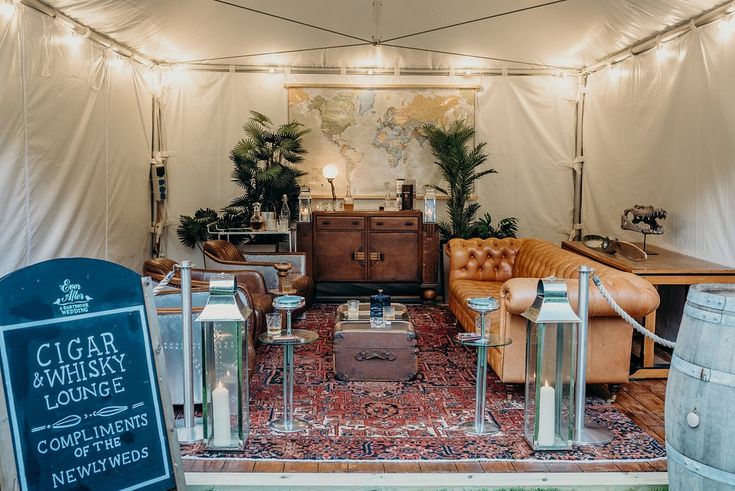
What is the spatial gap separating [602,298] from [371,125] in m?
5.62

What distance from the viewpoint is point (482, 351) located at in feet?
12.9

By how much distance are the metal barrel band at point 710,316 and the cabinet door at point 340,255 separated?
591cm

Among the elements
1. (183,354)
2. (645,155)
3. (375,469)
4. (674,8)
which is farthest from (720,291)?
(645,155)

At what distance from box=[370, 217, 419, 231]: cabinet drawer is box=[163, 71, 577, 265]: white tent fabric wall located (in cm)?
149

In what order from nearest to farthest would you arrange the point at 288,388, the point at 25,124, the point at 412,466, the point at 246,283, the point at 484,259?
the point at 412,466
the point at 288,388
the point at 25,124
the point at 246,283
the point at 484,259

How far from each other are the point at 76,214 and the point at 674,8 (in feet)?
18.4

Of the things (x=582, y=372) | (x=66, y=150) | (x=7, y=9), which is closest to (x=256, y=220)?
(x=66, y=150)

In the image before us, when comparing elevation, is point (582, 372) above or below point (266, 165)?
below

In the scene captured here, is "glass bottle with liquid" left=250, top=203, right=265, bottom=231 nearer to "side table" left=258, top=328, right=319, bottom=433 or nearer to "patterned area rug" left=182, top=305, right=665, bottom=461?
"patterned area rug" left=182, top=305, right=665, bottom=461

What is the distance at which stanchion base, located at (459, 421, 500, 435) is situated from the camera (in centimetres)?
396

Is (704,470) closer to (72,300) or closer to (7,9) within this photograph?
(72,300)

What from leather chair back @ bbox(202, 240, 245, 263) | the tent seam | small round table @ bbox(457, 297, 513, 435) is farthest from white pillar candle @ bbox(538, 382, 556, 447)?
the tent seam

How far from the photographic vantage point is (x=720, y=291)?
8.56ft

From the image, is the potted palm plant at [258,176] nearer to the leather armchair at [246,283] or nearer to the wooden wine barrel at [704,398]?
the leather armchair at [246,283]
